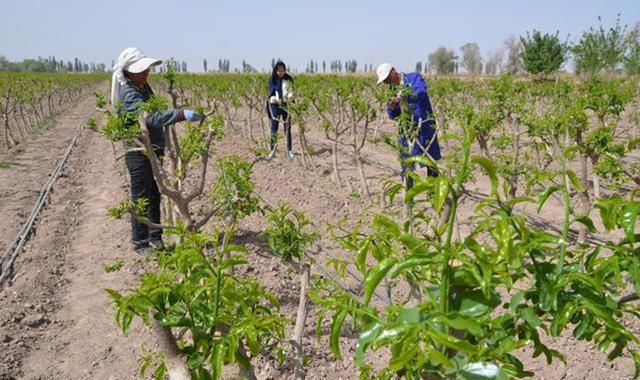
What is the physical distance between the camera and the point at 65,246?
5.88m

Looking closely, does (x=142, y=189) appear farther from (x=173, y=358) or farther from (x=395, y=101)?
(x=173, y=358)

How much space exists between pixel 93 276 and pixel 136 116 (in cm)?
194

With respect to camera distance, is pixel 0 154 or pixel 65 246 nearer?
pixel 65 246

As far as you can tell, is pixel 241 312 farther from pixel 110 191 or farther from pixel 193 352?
pixel 110 191

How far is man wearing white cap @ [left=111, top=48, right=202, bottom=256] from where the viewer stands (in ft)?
14.4

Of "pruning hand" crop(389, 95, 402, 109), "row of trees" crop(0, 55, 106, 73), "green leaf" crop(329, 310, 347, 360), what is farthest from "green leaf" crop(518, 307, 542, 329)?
"row of trees" crop(0, 55, 106, 73)

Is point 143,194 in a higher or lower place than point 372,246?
lower

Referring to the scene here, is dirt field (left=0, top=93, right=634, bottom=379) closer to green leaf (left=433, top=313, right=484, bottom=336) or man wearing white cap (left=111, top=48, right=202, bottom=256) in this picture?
man wearing white cap (left=111, top=48, right=202, bottom=256)

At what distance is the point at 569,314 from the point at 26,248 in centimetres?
618

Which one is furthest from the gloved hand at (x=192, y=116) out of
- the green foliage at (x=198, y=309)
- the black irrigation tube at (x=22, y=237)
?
the green foliage at (x=198, y=309)

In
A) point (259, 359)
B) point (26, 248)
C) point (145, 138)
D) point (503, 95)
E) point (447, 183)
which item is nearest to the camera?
point (447, 183)

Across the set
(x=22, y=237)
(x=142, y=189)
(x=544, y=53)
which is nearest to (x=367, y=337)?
(x=142, y=189)

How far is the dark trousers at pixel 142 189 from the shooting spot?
16.4 feet

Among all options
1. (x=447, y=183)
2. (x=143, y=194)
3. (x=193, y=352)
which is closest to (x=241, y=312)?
(x=193, y=352)
